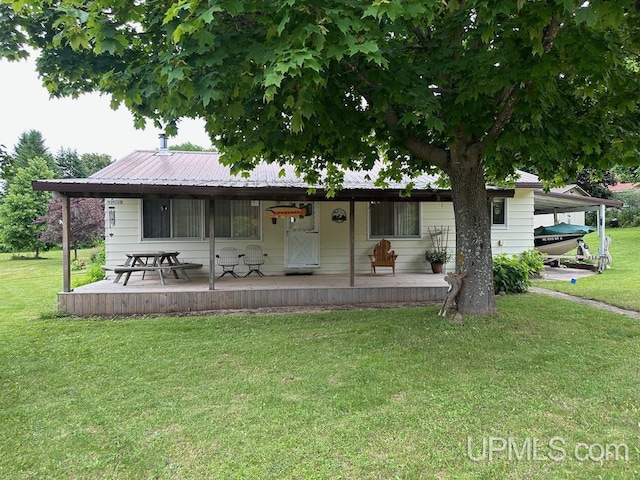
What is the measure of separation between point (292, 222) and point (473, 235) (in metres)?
5.13

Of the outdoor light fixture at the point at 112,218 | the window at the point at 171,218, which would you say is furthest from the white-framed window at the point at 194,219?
the outdoor light fixture at the point at 112,218

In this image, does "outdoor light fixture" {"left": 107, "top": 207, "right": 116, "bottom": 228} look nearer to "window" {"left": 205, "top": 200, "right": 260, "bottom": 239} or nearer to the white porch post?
"window" {"left": 205, "top": 200, "right": 260, "bottom": 239}

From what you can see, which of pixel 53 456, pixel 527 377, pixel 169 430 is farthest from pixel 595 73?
pixel 53 456

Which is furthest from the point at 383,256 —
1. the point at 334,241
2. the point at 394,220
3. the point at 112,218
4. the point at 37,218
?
the point at 37,218

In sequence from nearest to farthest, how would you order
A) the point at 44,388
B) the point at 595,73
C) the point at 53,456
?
the point at 53,456
the point at 44,388
the point at 595,73

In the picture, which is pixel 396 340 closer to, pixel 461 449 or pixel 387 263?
pixel 461 449

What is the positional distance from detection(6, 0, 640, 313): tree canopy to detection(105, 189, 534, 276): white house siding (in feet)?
12.8

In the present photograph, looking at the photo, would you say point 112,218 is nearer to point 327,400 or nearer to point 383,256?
point 383,256

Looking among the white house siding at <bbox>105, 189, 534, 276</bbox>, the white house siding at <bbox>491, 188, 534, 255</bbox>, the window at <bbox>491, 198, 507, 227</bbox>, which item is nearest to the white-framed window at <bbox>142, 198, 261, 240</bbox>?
the white house siding at <bbox>105, 189, 534, 276</bbox>

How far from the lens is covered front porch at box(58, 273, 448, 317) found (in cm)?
691

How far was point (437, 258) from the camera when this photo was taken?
10.0m

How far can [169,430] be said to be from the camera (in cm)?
286

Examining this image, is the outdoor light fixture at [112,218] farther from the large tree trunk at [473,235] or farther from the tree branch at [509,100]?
the tree branch at [509,100]

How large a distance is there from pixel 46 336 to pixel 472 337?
583 cm
